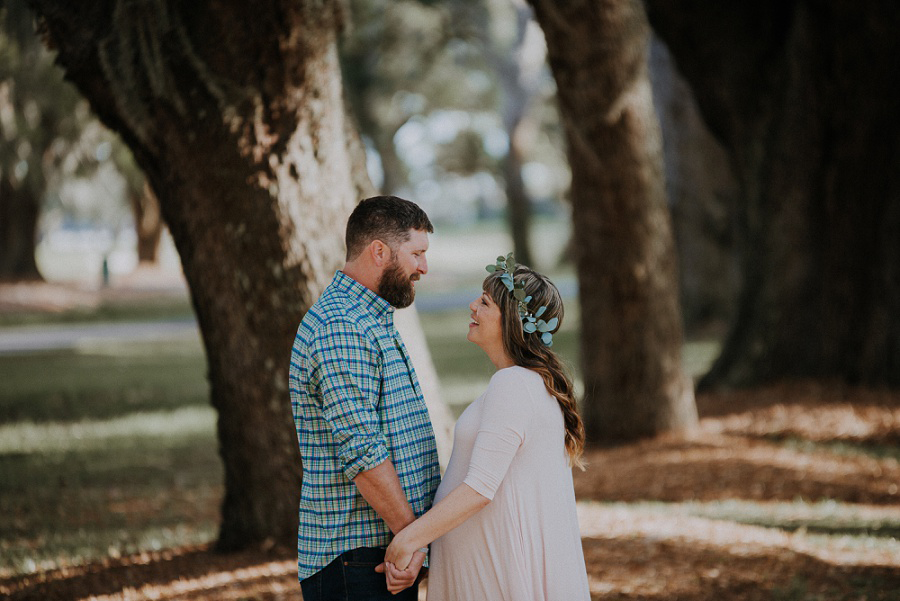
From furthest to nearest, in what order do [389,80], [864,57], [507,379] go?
1. [389,80]
2. [864,57]
3. [507,379]

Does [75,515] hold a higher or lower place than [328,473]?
lower

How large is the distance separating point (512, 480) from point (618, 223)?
620 cm

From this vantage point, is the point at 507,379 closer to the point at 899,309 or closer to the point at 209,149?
the point at 209,149

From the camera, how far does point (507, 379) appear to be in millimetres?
3158

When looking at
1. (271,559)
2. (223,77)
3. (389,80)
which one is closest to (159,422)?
(271,559)

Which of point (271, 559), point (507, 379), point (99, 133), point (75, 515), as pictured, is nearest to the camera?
point (507, 379)

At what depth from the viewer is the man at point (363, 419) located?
304cm

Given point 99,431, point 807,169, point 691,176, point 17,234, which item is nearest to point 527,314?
point 807,169

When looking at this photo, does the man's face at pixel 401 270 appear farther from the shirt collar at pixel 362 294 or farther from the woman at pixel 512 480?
the woman at pixel 512 480

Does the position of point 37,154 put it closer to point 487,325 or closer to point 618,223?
point 618,223

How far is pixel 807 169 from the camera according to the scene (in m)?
10.5

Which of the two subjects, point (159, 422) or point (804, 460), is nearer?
point (804, 460)

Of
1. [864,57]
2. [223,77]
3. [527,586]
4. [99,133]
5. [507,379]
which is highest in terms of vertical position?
[99,133]

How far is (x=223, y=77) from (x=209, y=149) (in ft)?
1.30
